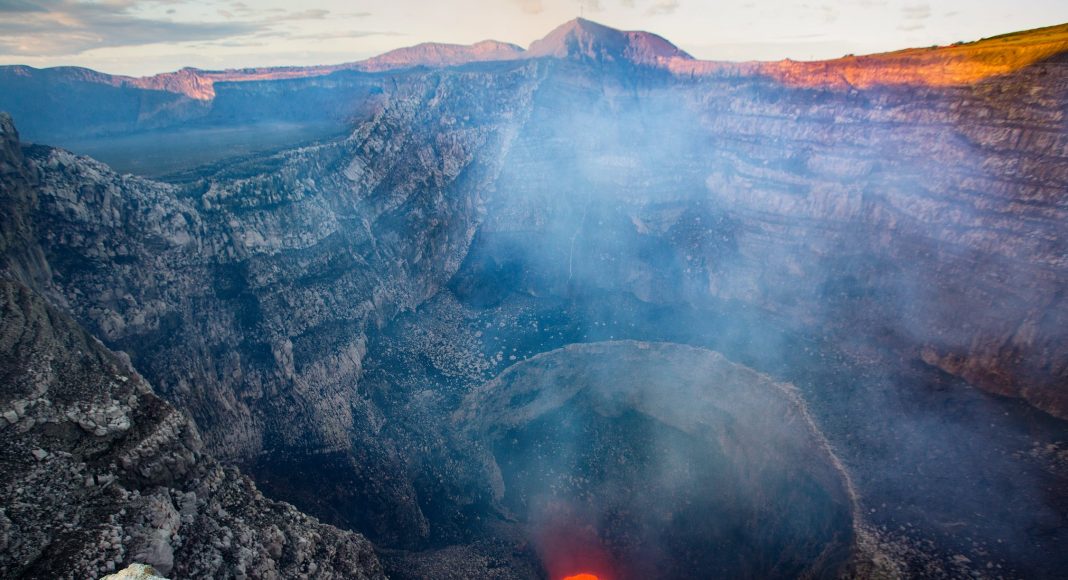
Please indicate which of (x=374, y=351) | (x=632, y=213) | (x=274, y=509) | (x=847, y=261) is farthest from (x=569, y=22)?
(x=274, y=509)

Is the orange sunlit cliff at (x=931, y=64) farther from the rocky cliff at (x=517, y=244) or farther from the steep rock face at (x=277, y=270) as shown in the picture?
the steep rock face at (x=277, y=270)

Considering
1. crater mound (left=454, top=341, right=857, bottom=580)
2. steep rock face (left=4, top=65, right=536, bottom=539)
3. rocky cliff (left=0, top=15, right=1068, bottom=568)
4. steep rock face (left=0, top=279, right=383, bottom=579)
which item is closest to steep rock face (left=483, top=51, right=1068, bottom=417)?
rocky cliff (left=0, top=15, right=1068, bottom=568)

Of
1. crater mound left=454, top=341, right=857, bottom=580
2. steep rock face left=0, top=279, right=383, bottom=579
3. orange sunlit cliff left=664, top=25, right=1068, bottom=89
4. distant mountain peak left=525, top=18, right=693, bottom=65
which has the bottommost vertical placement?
crater mound left=454, top=341, right=857, bottom=580

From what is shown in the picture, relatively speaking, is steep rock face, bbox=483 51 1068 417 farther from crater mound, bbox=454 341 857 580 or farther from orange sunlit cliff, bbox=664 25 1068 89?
crater mound, bbox=454 341 857 580

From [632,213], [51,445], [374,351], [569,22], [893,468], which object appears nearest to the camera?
[51,445]

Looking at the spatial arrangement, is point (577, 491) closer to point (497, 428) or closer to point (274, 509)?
point (497, 428)

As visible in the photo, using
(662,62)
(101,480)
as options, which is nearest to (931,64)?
(662,62)

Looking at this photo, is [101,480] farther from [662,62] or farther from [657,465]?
[662,62]

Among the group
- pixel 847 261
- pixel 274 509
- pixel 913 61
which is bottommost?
pixel 274 509
